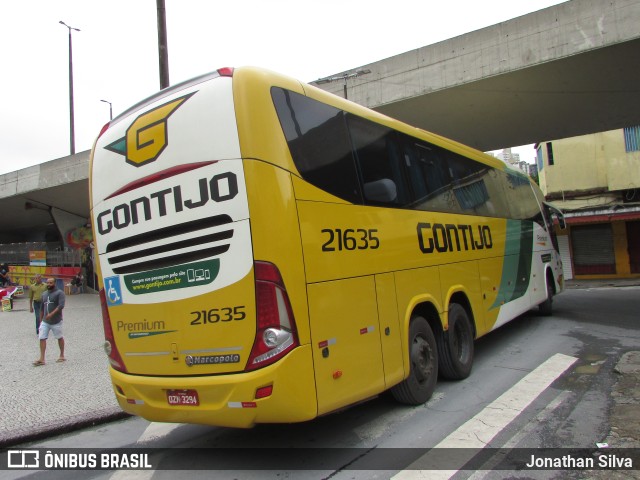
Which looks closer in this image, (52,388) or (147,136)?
(147,136)

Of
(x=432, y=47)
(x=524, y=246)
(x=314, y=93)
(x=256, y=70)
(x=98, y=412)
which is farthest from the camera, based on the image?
(x=432, y=47)

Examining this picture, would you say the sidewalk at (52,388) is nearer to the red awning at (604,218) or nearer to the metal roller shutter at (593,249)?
the red awning at (604,218)

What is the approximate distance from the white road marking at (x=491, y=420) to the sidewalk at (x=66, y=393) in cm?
83

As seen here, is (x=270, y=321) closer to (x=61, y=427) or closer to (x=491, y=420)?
(x=491, y=420)

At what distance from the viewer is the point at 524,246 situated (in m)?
9.49

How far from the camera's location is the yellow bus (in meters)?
3.57

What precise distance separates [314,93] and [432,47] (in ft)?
28.4

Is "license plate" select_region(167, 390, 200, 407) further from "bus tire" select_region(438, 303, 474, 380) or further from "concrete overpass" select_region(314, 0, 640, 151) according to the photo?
"concrete overpass" select_region(314, 0, 640, 151)

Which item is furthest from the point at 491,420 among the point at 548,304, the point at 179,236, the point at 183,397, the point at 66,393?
the point at 548,304

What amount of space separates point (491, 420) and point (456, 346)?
1538 mm

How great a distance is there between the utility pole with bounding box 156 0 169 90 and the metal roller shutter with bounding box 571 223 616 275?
22.7 meters

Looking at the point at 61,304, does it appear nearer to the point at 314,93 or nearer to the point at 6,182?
the point at 314,93

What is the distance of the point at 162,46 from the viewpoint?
10562 millimetres

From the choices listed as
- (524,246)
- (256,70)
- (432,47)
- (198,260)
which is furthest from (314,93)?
(432,47)
